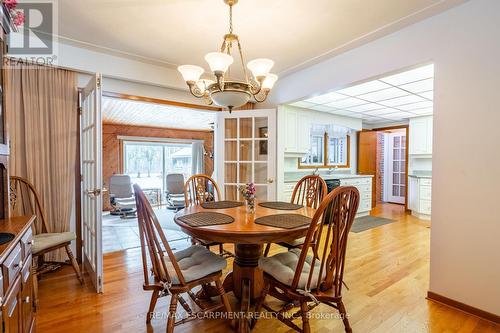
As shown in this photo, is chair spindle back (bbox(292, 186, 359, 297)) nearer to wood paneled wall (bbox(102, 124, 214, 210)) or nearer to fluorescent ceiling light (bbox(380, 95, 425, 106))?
fluorescent ceiling light (bbox(380, 95, 425, 106))

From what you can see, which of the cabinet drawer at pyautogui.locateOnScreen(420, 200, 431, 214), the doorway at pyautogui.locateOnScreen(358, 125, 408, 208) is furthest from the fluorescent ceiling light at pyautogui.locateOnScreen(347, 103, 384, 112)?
the cabinet drawer at pyautogui.locateOnScreen(420, 200, 431, 214)

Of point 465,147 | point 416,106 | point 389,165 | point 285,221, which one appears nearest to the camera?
point 285,221

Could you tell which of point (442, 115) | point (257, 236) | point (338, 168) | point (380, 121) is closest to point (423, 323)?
point (257, 236)

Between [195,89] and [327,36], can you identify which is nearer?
[195,89]

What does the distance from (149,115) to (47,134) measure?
3.14 m

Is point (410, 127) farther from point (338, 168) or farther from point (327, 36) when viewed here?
point (327, 36)

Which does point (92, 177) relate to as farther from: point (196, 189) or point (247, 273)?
point (247, 273)

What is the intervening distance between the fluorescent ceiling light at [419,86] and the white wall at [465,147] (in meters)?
1.26

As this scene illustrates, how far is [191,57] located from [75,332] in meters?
2.76

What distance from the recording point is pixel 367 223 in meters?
4.74

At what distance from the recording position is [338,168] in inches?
232

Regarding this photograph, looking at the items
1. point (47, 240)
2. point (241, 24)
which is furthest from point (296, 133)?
point (47, 240)

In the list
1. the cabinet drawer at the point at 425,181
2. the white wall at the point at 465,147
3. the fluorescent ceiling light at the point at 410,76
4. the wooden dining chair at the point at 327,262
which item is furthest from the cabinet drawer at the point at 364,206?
the wooden dining chair at the point at 327,262

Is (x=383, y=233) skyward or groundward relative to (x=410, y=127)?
groundward
